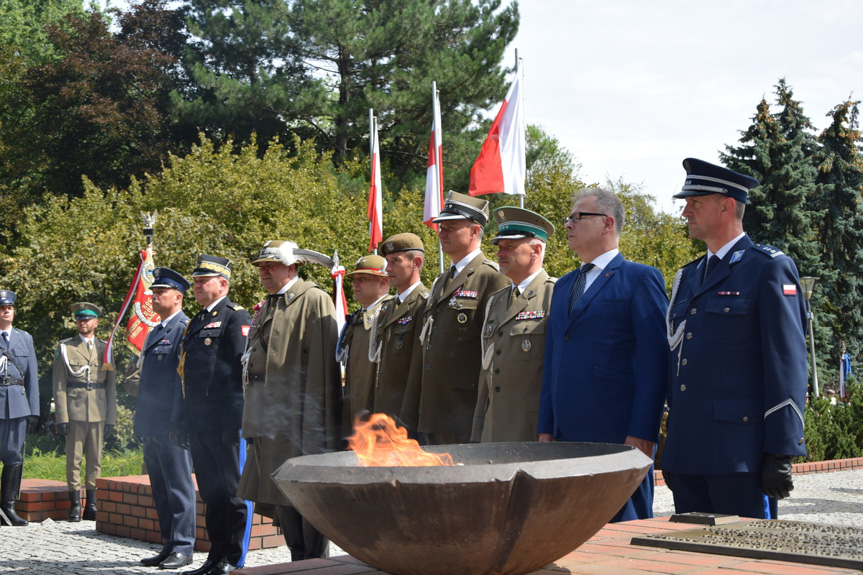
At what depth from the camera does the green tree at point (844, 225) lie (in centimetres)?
3816

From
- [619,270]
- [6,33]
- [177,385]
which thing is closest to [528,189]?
[6,33]

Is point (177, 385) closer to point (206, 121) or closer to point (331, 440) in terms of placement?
point (331, 440)

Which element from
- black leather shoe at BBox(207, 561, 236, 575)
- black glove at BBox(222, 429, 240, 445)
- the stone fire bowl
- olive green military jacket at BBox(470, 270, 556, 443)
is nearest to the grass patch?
black leather shoe at BBox(207, 561, 236, 575)

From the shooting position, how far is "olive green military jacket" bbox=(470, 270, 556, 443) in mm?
4980

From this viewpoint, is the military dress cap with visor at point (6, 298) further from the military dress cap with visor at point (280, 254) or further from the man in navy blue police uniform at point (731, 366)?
the man in navy blue police uniform at point (731, 366)

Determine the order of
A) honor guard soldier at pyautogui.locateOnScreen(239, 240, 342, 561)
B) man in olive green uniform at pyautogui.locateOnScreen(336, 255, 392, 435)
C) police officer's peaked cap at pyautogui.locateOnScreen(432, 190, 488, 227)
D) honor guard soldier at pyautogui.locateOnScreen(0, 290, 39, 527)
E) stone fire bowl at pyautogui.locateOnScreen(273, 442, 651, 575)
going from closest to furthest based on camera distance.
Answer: stone fire bowl at pyautogui.locateOnScreen(273, 442, 651, 575) → police officer's peaked cap at pyautogui.locateOnScreen(432, 190, 488, 227) → honor guard soldier at pyautogui.locateOnScreen(239, 240, 342, 561) → man in olive green uniform at pyautogui.locateOnScreen(336, 255, 392, 435) → honor guard soldier at pyautogui.locateOnScreen(0, 290, 39, 527)

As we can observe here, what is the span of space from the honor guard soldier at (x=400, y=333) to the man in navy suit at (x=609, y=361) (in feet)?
4.54

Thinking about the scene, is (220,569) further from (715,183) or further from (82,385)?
(82,385)

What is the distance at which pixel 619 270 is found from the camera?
466 cm

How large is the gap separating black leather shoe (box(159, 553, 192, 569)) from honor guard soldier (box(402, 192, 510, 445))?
2.30 meters

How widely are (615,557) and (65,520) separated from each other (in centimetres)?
803

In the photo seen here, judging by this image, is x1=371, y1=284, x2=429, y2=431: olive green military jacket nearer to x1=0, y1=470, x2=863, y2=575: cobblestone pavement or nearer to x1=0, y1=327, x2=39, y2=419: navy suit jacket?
x1=0, y1=470, x2=863, y2=575: cobblestone pavement

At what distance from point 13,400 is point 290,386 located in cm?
491

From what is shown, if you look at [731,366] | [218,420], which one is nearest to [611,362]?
[731,366]
